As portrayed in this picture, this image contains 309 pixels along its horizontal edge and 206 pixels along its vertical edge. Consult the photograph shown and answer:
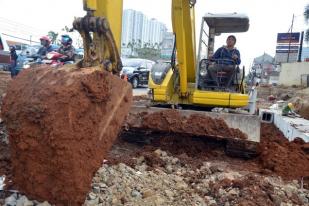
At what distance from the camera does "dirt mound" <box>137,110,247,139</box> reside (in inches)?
241

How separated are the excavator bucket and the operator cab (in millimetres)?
911

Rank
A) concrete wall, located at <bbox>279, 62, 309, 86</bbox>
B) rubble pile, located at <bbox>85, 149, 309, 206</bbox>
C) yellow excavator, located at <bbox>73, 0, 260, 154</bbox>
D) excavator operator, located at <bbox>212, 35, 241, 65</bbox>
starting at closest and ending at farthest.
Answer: rubble pile, located at <bbox>85, 149, 309, 206</bbox>, yellow excavator, located at <bbox>73, 0, 260, 154</bbox>, excavator operator, located at <bbox>212, 35, 241, 65</bbox>, concrete wall, located at <bbox>279, 62, 309, 86</bbox>

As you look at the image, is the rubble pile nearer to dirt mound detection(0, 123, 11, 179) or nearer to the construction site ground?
the construction site ground

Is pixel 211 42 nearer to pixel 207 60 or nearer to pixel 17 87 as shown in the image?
pixel 207 60

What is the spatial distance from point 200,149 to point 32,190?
339 cm

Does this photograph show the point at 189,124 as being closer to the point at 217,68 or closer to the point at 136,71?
the point at 217,68

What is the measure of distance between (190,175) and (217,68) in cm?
255

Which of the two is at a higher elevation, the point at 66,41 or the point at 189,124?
the point at 66,41

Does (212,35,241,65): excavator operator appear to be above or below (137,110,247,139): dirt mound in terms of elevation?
above

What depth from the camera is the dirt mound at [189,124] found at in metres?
6.13

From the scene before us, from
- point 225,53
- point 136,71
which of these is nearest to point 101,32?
point 225,53

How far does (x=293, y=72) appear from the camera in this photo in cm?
2831

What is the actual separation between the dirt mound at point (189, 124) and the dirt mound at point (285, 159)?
0.51 meters

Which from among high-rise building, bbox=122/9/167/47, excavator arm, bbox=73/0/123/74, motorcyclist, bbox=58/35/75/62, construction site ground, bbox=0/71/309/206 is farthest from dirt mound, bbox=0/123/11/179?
high-rise building, bbox=122/9/167/47
